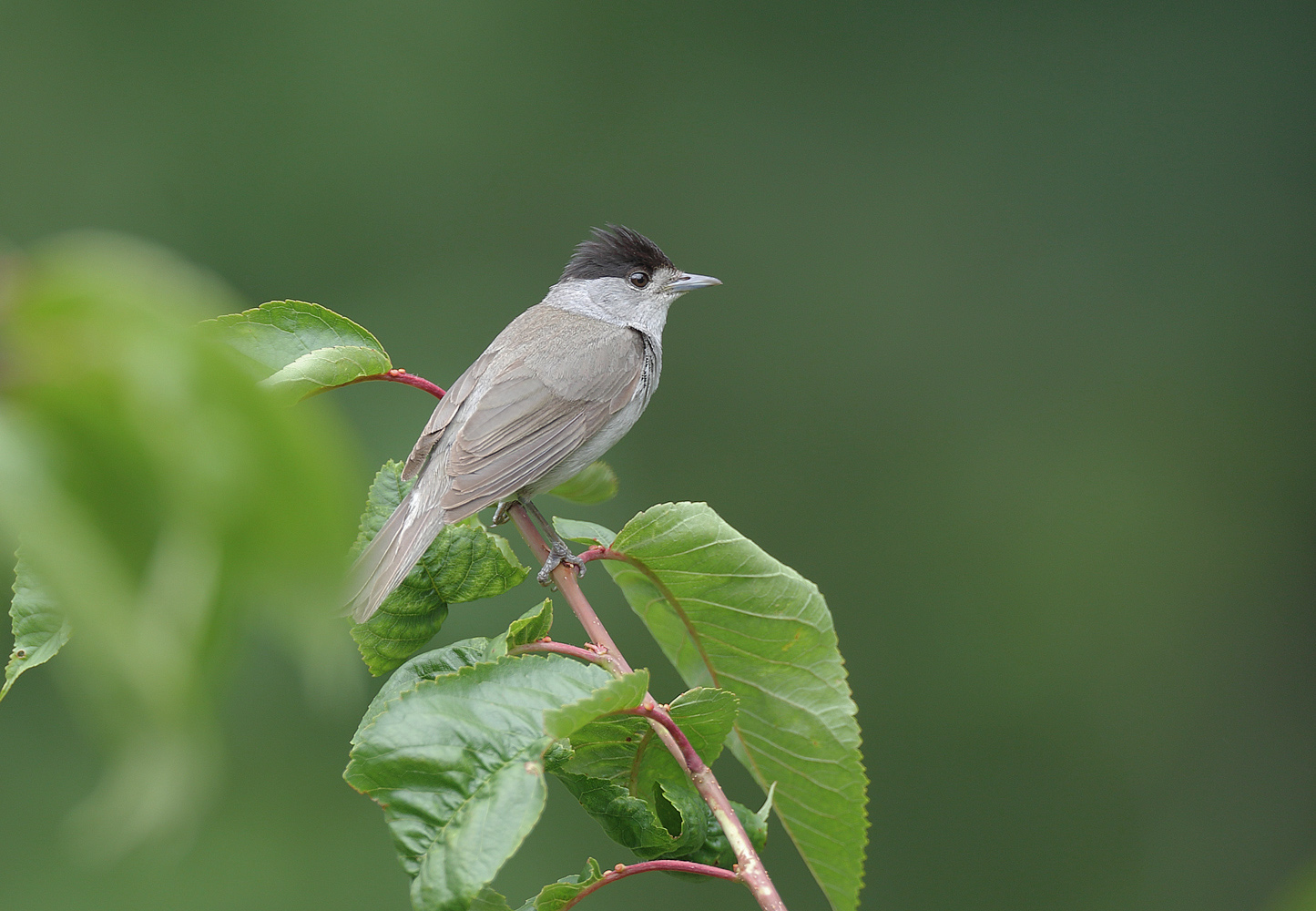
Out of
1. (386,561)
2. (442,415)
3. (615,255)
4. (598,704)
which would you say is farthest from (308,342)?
(615,255)

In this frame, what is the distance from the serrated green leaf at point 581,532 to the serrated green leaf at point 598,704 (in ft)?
1.48

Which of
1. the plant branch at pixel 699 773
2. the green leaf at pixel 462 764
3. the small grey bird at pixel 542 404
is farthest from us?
the small grey bird at pixel 542 404

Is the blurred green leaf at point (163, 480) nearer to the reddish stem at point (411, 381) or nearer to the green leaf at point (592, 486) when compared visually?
the reddish stem at point (411, 381)

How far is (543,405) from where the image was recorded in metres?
3.04

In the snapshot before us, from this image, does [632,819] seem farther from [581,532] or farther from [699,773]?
[581,532]

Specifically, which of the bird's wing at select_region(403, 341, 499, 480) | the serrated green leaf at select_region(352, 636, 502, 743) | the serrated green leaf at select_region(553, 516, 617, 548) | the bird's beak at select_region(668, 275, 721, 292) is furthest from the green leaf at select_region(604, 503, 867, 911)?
the bird's beak at select_region(668, 275, 721, 292)

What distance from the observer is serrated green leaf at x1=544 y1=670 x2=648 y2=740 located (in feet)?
3.82

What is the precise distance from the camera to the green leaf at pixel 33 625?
1334mm

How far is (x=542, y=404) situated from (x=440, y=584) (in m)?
1.38

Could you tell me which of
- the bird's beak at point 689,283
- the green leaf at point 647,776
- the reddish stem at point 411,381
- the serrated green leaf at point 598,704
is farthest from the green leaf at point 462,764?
the bird's beak at point 689,283

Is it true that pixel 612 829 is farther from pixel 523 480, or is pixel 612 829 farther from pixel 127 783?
pixel 523 480

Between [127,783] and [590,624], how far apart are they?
1135mm

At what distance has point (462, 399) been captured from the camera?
298 centimetres

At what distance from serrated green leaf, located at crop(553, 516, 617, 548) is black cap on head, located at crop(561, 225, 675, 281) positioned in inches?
88.9
